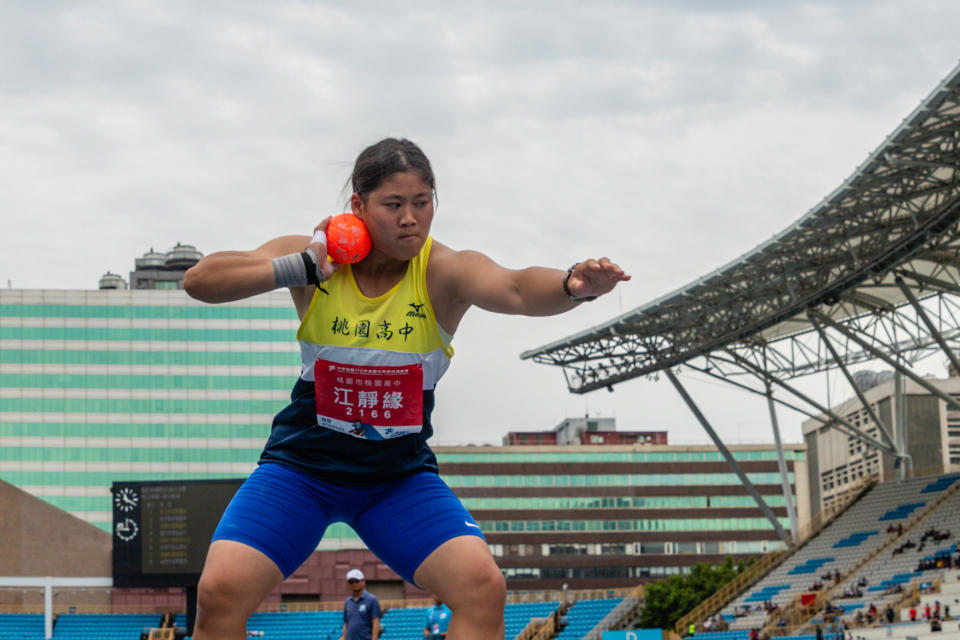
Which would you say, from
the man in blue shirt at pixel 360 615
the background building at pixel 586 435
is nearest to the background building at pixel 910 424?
the background building at pixel 586 435

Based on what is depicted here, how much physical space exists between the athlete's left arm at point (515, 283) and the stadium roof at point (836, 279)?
2181 cm

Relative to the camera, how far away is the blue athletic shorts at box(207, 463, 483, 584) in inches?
172

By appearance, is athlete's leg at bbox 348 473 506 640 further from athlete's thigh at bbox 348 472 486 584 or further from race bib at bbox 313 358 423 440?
race bib at bbox 313 358 423 440

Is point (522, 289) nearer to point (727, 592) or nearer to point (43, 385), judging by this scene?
point (727, 592)

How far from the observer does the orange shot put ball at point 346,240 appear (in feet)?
14.2

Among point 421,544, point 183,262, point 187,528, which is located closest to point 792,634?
point 187,528

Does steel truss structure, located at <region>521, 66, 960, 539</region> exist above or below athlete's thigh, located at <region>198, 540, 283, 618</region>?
above

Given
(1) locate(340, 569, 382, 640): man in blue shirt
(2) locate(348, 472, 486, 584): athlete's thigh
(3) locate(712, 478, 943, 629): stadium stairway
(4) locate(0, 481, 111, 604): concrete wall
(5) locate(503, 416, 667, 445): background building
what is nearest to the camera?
(2) locate(348, 472, 486, 584): athlete's thigh

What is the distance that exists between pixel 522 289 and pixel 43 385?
229 ft

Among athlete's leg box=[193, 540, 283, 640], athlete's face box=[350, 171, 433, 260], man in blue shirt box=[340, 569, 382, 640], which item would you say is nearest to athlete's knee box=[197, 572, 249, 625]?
athlete's leg box=[193, 540, 283, 640]

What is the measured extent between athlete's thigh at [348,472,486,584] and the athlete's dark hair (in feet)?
3.70

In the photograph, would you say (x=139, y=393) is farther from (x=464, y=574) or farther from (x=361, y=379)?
(x=464, y=574)

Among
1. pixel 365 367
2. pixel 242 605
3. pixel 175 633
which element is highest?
pixel 365 367

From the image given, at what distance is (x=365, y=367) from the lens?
14.6 feet
